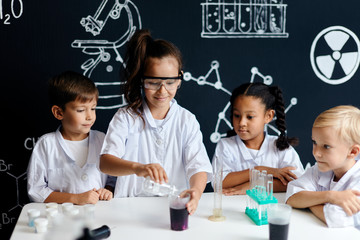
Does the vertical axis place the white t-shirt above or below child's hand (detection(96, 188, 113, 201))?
above

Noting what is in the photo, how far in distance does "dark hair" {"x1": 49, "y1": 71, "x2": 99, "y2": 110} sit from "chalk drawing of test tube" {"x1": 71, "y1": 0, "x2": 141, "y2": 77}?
38 centimetres

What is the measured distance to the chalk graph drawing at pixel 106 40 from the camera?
229 cm

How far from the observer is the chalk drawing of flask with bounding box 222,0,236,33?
2.44 meters

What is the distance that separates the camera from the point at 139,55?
1.75 meters

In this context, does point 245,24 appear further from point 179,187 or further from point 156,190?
point 156,190

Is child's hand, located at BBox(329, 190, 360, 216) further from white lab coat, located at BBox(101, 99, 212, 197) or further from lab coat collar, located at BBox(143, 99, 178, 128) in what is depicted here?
lab coat collar, located at BBox(143, 99, 178, 128)

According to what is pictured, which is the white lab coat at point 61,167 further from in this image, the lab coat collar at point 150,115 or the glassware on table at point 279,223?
the glassware on table at point 279,223

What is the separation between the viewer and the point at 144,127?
1858 millimetres

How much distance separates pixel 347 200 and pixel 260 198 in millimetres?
320

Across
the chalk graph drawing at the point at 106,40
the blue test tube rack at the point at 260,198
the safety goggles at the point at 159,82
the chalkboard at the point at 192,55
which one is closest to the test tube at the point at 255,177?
the blue test tube rack at the point at 260,198

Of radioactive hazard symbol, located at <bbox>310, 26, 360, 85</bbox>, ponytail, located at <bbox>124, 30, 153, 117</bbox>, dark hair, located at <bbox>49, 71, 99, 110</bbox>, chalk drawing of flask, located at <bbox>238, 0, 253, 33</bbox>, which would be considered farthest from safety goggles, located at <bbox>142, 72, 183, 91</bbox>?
radioactive hazard symbol, located at <bbox>310, 26, 360, 85</bbox>

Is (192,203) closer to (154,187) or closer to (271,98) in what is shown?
(154,187)

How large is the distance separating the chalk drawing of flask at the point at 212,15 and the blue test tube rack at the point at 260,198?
1236mm

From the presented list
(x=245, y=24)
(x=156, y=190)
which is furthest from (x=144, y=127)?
(x=245, y=24)
